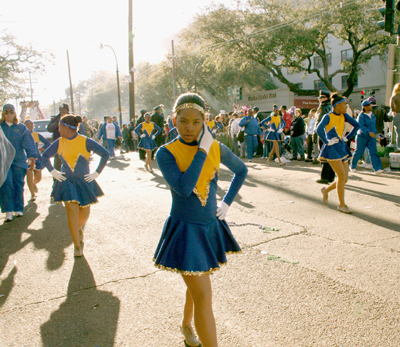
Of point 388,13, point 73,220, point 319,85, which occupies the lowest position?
point 73,220

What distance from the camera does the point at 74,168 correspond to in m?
4.80

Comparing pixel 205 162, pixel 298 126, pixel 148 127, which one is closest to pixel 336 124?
pixel 205 162

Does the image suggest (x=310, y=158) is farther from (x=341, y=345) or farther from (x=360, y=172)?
(x=341, y=345)

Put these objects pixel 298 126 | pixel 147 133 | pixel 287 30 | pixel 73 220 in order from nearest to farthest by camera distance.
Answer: pixel 73 220
pixel 147 133
pixel 298 126
pixel 287 30

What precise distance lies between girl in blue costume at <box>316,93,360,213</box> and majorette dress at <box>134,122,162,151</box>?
753 cm

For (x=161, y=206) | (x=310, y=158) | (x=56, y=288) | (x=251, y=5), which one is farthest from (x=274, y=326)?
(x=251, y=5)

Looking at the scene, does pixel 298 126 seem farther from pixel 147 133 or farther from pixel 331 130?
pixel 331 130

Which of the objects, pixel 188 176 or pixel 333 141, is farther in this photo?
pixel 333 141

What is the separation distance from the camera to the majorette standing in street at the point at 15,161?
6.61 metres

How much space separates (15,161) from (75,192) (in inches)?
111

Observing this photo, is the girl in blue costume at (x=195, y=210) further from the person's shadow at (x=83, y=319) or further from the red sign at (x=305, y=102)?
the red sign at (x=305, y=102)

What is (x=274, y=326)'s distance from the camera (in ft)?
9.53

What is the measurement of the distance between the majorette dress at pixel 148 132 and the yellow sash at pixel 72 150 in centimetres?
805

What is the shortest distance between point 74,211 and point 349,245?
3.36m
